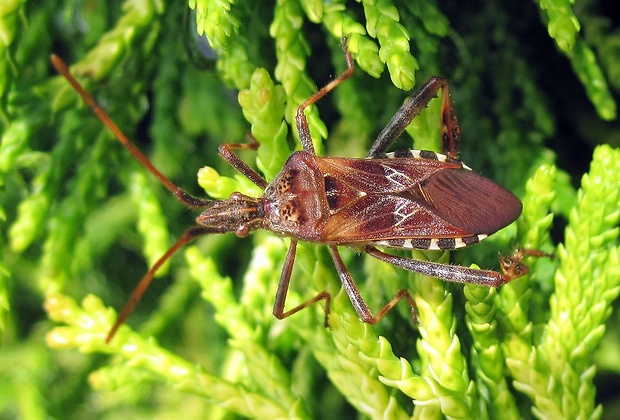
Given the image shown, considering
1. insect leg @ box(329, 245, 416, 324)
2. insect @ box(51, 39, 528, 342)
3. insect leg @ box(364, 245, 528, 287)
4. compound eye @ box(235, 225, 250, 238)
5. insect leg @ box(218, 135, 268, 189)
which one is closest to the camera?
insect leg @ box(364, 245, 528, 287)

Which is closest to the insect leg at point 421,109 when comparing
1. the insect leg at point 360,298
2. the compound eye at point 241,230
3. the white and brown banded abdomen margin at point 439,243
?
the white and brown banded abdomen margin at point 439,243

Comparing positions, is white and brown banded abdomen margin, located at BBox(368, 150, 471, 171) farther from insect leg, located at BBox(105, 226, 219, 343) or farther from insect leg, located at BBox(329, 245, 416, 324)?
insect leg, located at BBox(105, 226, 219, 343)

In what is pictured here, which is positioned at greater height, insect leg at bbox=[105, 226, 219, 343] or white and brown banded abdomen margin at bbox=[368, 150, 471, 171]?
white and brown banded abdomen margin at bbox=[368, 150, 471, 171]

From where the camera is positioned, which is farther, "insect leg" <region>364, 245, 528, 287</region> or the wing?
the wing

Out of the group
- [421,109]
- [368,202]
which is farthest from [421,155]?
[368,202]

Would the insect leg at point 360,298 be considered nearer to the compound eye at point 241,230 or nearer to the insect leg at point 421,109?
the compound eye at point 241,230

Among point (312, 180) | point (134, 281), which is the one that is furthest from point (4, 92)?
point (134, 281)

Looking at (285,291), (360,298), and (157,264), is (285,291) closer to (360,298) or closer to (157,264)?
(360,298)

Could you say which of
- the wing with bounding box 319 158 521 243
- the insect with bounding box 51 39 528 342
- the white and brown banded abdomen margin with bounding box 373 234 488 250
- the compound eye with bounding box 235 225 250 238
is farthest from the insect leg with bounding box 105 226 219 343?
the white and brown banded abdomen margin with bounding box 373 234 488 250

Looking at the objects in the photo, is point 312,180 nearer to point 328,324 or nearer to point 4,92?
point 328,324
